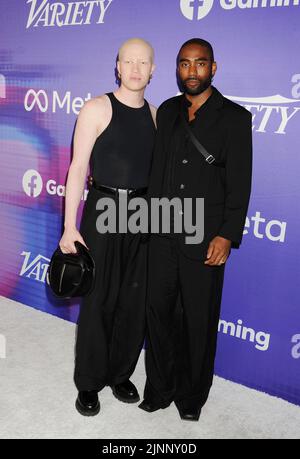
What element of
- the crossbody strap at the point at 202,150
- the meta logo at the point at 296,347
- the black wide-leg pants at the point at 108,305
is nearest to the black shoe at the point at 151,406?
the black wide-leg pants at the point at 108,305

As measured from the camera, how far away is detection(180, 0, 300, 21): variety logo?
2.36 metres

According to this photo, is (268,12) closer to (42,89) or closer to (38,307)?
(42,89)

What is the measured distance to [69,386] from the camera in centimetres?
269

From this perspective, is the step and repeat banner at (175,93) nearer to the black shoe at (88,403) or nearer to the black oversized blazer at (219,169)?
the black oversized blazer at (219,169)

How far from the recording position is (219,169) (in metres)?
2.12

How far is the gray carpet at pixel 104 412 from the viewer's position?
7.59 ft

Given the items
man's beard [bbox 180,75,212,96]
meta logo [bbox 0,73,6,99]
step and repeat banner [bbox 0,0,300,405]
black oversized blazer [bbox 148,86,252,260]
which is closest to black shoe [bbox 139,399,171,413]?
step and repeat banner [bbox 0,0,300,405]

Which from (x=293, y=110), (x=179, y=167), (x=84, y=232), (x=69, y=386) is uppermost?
(x=293, y=110)

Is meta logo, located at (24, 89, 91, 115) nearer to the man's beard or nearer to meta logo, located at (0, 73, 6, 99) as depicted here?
meta logo, located at (0, 73, 6, 99)

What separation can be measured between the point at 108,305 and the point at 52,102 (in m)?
1.56

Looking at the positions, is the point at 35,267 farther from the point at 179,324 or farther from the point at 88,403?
A: the point at 179,324

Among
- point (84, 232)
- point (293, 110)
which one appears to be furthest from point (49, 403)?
point (293, 110)

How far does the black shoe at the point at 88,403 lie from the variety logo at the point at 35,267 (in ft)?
4.16
